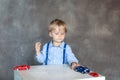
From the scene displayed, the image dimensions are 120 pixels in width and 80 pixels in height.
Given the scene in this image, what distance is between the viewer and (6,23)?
272cm

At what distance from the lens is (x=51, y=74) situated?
161 cm

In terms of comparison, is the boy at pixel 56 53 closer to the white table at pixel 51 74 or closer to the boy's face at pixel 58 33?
the boy's face at pixel 58 33

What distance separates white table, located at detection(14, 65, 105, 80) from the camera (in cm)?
153

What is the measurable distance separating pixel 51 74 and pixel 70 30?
1.41 meters

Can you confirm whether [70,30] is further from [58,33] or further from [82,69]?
[82,69]

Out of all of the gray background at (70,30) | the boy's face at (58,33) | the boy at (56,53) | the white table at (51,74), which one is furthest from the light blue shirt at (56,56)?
the gray background at (70,30)

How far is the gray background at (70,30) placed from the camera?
2.74m

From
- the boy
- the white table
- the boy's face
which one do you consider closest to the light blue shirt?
the boy

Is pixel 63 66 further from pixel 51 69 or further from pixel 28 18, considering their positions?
pixel 28 18

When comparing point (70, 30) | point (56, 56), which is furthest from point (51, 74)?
point (70, 30)

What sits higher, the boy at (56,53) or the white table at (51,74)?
the boy at (56,53)

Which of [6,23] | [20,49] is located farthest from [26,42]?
[6,23]

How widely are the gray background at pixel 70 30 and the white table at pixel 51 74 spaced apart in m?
1.04

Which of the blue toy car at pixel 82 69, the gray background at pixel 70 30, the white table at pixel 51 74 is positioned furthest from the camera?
the gray background at pixel 70 30
